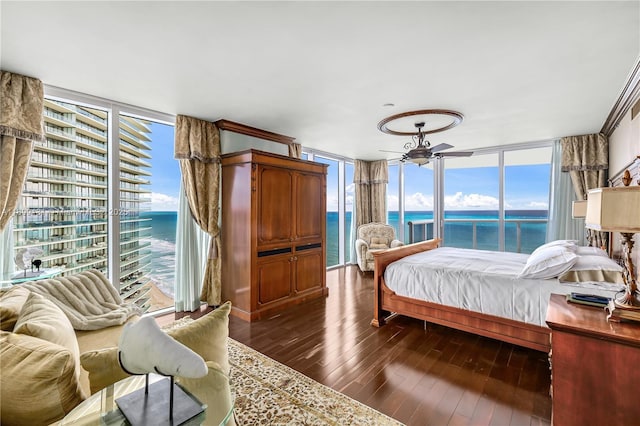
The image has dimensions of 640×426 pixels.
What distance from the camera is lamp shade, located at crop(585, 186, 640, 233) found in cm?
140

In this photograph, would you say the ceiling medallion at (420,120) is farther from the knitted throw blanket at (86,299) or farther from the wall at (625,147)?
the knitted throw blanket at (86,299)

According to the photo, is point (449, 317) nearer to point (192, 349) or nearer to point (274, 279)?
point (274, 279)

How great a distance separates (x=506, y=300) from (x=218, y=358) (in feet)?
8.30

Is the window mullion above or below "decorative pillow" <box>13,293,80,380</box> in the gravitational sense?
above

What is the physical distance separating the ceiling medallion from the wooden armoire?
47.5 inches

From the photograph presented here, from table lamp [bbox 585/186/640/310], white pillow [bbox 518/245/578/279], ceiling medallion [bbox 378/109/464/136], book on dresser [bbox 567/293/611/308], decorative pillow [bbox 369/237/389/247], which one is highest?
ceiling medallion [bbox 378/109/464/136]

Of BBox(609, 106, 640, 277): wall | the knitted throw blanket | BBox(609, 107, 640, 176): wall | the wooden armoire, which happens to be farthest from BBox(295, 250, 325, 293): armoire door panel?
BBox(609, 107, 640, 176): wall

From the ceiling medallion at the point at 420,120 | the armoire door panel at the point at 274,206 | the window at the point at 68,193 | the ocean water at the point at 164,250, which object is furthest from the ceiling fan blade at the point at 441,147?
the window at the point at 68,193

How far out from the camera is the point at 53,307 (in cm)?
169

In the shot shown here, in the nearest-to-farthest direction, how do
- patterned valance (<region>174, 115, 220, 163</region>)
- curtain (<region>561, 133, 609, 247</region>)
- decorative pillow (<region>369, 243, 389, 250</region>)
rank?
patterned valance (<region>174, 115, 220, 163</region>) < curtain (<region>561, 133, 609, 247</region>) < decorative pillow (<region>369, 243, 389, 250</region>)

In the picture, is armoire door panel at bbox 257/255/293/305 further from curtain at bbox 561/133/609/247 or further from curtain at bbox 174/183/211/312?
curtain at bbox 561/133/609/247

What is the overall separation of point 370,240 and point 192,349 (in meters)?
5.28

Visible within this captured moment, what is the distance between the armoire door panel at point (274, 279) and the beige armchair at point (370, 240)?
2311 millimetres

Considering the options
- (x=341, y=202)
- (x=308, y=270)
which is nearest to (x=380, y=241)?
(x=341, y=202)
